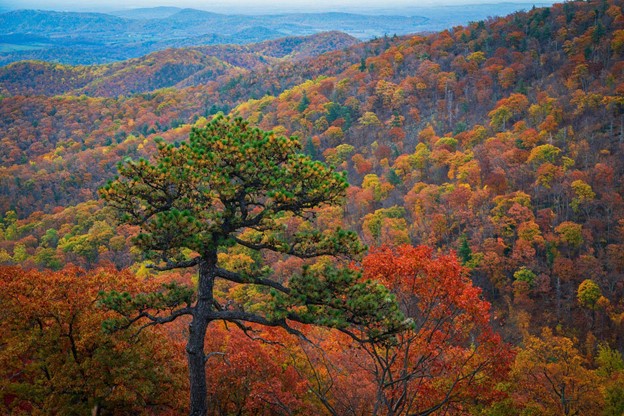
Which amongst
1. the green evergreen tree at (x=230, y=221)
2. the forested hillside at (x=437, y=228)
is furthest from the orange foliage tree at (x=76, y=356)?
the green evergreen tree at (x=230, y=221)

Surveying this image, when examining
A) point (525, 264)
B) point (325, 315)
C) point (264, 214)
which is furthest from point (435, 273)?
point (525, 264)

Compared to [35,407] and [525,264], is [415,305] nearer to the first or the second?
[35,407]

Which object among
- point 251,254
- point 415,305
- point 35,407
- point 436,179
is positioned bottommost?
point 251,254

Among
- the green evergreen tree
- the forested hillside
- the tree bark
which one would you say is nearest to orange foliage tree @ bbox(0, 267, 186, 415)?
the forested hillside

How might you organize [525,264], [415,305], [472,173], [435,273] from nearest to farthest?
[435,273] → [415,305] → [525,264] → [472,173]

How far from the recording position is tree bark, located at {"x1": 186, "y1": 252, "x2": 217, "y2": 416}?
1042 cm

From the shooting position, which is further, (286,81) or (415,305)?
(286,81)

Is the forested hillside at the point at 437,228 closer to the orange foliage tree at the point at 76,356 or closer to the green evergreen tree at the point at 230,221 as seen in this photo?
the orange foliage tree at the point at 76,356

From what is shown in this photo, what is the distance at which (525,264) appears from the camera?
166 ft

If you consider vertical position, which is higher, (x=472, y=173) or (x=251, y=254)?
(x=472, y=173)

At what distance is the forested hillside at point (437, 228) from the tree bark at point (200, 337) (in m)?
0.90

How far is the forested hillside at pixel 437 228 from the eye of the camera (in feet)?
43.8

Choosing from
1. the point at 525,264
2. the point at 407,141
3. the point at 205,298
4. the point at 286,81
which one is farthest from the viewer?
the point at 286,81

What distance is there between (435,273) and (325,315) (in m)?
3.92
